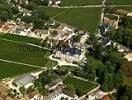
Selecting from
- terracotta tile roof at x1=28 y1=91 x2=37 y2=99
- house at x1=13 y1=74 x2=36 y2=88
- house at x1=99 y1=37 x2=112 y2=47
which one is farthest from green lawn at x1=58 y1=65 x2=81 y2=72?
house at x1=99 y1=37 x2=112 y2=47

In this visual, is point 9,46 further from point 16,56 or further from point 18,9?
point 18,9

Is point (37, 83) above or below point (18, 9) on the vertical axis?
below

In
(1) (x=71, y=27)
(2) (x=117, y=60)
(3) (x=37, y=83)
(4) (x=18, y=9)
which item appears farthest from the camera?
(4) (x=18, y=9)

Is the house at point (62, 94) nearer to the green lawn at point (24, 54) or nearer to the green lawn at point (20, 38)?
the green lawn at point (24, 54)

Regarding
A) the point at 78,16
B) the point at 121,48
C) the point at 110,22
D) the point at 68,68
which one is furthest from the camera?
the point at 78,16

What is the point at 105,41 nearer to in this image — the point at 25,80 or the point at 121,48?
the point at 121,48

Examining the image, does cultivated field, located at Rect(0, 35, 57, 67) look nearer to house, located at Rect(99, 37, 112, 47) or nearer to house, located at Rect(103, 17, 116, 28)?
house, located at Rect(99, 37, 112, 47)

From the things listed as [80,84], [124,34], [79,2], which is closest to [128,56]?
[124,34]

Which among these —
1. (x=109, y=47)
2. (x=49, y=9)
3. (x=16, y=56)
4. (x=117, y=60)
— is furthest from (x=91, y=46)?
(x=49, y=9)
